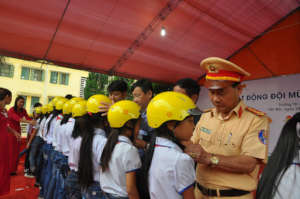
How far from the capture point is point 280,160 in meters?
1.14

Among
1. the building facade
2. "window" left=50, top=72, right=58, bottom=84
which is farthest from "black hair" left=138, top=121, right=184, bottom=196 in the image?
"window" left=50, top=72, right=58, bottom=84

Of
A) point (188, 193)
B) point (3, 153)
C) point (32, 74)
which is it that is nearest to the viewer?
point (188, 193)

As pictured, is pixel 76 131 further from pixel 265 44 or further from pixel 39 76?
pixel 39 76

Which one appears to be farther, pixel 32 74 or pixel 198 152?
pixel 32 74

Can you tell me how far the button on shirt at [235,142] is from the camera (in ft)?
5.15

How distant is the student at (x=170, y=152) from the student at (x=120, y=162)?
0.21 meters

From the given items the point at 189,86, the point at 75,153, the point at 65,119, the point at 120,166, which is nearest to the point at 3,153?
the point at 65,119

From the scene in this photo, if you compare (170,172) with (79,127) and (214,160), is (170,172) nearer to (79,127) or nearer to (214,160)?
(214,160)

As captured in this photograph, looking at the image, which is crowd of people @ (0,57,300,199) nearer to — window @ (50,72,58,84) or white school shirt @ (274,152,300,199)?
white school shirt @ (274,152,300,199)

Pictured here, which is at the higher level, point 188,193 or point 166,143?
point 166,143

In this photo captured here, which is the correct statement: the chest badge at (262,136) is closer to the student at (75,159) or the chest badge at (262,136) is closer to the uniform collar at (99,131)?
the uniform collar at (99,131)

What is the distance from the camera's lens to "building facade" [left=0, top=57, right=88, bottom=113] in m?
18.3

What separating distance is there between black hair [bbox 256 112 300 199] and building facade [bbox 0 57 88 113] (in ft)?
63.7

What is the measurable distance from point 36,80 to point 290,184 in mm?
21970
